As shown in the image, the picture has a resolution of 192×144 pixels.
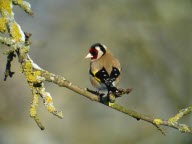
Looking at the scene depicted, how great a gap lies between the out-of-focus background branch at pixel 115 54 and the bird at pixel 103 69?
16.3ft

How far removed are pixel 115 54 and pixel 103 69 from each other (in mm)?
7137

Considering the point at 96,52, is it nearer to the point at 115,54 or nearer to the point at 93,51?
the point at 93,51

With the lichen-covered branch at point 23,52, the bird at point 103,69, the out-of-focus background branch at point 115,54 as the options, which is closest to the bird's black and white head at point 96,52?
the bird at point 103,69

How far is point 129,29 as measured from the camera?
37.8 feet

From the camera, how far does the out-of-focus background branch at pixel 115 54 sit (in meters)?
10.8

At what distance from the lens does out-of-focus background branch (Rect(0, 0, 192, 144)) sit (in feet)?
35.5

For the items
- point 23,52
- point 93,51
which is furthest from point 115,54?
point 23,52

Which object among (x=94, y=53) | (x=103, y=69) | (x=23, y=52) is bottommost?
(x=23, y=52)

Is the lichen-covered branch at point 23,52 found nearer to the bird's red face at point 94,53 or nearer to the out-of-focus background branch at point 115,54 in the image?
the bird's red face at point 94,53

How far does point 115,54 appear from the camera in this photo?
1148 cm

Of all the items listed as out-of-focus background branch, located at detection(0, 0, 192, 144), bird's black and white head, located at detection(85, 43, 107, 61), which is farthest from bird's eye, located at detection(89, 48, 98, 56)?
out-of-focus background branch, located at detection(0, 0, 192, 144)

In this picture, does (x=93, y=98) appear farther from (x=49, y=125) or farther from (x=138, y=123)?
(x=49, y=125)

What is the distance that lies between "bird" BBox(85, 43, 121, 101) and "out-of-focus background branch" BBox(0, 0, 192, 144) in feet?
16.3

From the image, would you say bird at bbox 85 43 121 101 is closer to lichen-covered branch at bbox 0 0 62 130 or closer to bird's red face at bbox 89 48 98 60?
bird's red face at bbox 89 48 98 60
